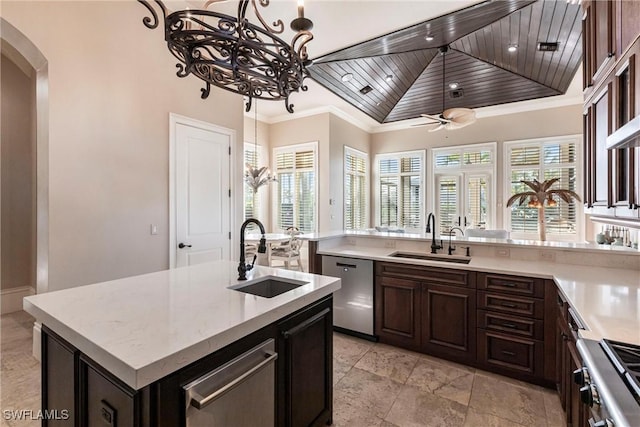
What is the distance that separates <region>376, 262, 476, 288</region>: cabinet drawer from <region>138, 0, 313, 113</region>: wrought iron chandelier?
1950 mm

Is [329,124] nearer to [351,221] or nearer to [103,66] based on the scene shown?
[351,221]

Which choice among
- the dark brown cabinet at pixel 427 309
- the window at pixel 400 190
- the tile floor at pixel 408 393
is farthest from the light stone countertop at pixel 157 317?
the window at pixel 400 190

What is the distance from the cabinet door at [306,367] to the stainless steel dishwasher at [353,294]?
4.20 feet

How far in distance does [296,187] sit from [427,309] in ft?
15.9

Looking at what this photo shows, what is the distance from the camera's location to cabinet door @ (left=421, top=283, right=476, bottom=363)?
2586mm

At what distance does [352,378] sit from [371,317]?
72 centimetres

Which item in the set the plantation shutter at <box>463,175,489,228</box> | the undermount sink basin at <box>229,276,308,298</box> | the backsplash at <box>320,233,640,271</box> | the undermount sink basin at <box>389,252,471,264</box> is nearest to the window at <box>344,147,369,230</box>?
the plantation shutter at <box>463,175,489,228</box>

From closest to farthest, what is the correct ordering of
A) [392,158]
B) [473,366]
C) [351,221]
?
[473,366] < [351,221] < [392,158]

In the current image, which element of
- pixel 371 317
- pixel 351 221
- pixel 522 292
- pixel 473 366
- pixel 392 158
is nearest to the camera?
pixel 522 292

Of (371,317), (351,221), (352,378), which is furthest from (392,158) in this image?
(352,378)

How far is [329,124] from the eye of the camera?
6598 mm

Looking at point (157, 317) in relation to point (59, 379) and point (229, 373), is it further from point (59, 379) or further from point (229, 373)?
point (59, 379)

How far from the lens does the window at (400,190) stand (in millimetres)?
7832

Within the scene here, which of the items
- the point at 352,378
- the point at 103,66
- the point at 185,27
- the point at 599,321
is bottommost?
the point at 352,378
